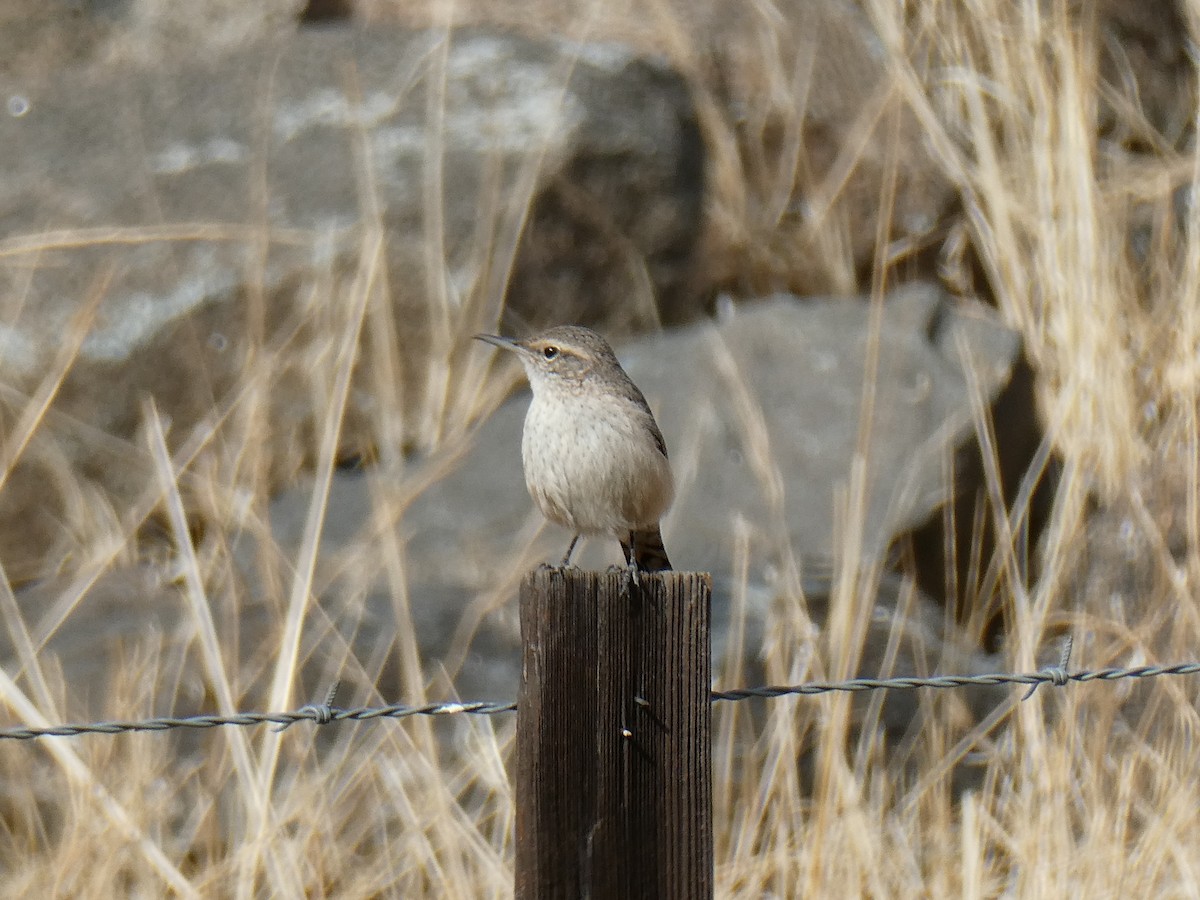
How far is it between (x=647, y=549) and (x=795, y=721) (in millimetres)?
796

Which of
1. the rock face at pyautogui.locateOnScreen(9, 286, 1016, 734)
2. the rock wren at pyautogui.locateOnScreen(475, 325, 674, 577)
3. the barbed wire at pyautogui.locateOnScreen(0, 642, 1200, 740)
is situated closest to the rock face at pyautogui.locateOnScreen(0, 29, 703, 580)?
the rock face at pyautogui.locateOnScreen(9, 286, 1016, 734)

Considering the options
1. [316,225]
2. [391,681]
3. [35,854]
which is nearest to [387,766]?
[391,681]

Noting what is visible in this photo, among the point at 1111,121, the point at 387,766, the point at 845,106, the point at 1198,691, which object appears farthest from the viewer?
the point at 1111,121

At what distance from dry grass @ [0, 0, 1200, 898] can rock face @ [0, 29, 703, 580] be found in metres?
0.23

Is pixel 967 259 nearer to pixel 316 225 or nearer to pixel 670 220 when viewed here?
pixel 670 220

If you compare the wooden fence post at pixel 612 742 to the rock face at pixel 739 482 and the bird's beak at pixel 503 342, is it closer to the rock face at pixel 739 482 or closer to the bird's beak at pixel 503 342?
the bird's beak at pixel 503 342

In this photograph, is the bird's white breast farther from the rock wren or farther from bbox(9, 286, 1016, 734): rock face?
bbox(9, 286, 1016, 734): rock face

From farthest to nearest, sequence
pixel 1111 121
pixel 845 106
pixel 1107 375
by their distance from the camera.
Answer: pixel 1111 121 < pixel 845 106 < pixel 1107 375

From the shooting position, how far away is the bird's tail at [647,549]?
12.9 feet

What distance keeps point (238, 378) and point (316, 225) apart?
69 centimetres

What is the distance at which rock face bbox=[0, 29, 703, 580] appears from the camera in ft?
19.8

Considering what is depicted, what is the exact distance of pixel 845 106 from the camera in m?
7.04

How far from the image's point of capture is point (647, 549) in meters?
4.03

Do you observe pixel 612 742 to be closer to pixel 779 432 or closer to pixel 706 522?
pixel 706 522
